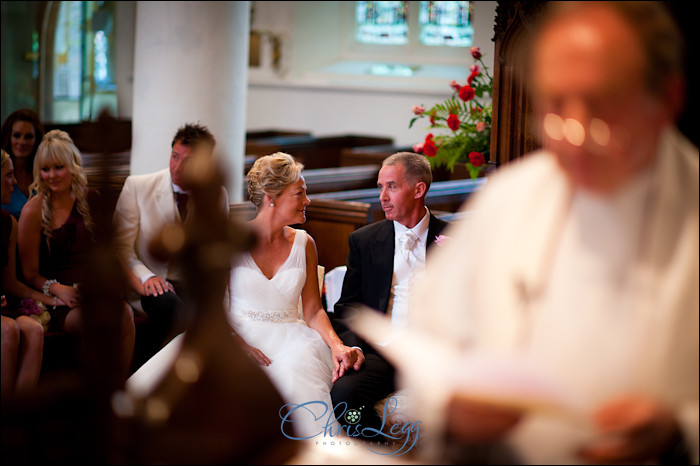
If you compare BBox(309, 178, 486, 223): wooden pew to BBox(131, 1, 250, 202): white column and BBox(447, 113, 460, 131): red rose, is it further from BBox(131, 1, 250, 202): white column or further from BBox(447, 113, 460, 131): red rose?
BBox(131, 1, 250, 202): white column

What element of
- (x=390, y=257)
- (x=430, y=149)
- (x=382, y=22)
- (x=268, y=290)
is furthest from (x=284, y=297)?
(x=382, y=22)

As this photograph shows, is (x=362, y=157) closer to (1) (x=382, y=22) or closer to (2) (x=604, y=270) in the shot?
(1) (x=382, y=22)

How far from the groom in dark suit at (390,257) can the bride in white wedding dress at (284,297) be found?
0.38ft

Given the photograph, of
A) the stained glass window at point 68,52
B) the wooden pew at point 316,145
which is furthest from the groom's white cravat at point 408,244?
the stained glass window at point 68,52

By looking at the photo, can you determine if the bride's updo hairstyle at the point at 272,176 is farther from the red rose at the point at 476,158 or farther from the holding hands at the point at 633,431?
the holding hands at the point at 633,431

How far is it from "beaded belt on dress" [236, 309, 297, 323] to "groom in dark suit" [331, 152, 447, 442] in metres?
0.23

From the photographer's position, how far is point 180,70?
20.8ft

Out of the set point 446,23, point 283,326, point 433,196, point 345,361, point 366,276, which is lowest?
point 345,361

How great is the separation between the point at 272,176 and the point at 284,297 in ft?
1.84

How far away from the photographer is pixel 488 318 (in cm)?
116

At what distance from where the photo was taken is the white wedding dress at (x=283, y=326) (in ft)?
11.6

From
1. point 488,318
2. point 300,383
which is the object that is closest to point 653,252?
point 488,318

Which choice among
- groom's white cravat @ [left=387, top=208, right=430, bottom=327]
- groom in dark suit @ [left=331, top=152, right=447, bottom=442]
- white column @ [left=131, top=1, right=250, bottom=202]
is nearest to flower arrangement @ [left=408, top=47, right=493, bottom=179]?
groom in dark suit @ [left=331, top=152, right=447, bottom=442]

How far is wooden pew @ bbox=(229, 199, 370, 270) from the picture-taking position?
16.9ft
